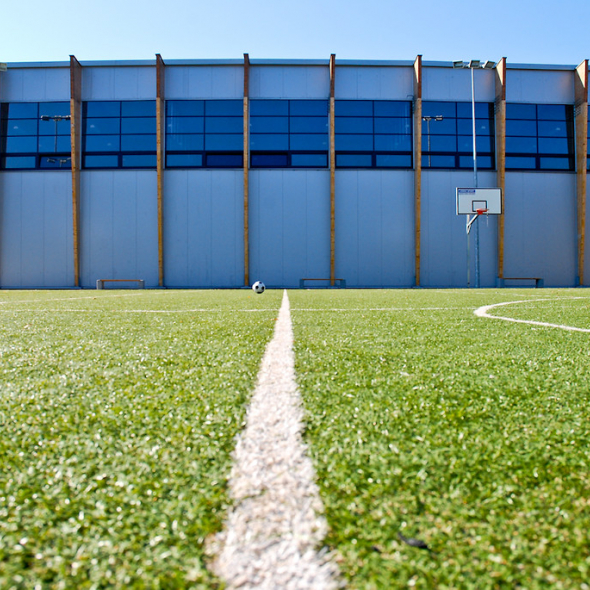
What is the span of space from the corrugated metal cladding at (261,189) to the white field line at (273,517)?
1834 cm

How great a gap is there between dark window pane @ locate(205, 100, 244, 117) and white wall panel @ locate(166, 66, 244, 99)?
0.82ft

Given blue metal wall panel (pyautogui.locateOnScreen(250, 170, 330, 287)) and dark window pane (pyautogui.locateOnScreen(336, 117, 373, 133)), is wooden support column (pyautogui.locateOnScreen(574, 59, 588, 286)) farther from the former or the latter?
blue metal wall panel (pyautogui.locateOnScreen(250, 170, 330, 287))

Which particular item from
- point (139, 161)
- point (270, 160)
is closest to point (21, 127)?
point (139, 161)

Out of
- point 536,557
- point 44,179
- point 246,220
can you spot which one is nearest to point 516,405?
point 536,557

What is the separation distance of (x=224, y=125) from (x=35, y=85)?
8758 millimetres

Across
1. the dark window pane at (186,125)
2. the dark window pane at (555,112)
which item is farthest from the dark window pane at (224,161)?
the dark window pane at (555,112)

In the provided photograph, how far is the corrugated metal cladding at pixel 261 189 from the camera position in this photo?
751 inches

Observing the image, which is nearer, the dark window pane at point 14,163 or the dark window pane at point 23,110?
the dark window pane at point 14,163

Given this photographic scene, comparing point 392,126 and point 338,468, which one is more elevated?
point 392,126

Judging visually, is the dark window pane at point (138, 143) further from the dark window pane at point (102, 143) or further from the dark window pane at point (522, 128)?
the dark window pane at point (522, 128)

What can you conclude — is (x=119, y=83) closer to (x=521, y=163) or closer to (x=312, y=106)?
(x=312, y=106)

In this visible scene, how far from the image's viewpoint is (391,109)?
63.6 feet

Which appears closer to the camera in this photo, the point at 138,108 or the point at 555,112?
the point at 138,108

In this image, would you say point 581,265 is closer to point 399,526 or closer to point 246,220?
point 246,220
